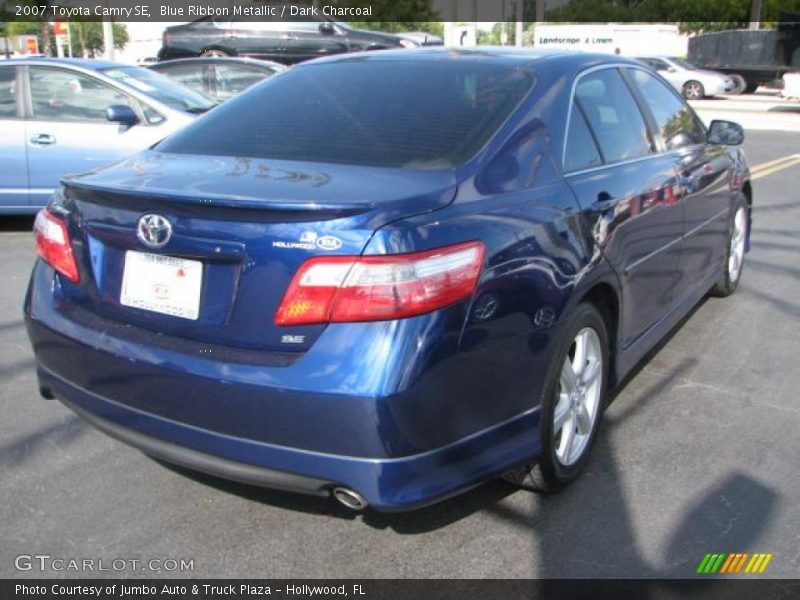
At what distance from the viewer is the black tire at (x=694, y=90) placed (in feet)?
89.0

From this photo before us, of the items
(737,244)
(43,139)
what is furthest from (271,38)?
(737,244)

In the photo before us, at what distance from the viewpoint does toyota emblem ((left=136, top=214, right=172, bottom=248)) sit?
2635 millimetres

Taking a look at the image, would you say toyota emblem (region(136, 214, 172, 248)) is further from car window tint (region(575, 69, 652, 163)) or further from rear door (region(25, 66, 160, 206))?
rear door (region(25, 66, 160, 206))

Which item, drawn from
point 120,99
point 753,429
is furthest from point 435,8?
point 753,429

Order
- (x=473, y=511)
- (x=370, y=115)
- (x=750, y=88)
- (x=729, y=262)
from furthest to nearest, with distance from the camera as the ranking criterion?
(x=750, y=88) → (x=729, y=262) → (x=370, y=115) → (x=473, y=511)

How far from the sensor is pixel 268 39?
18297 mm

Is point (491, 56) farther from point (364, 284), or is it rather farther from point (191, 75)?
point (191, 75)

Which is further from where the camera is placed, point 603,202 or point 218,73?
point 218,73

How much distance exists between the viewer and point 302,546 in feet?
9.65

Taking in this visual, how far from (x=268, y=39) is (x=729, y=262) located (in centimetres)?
1456

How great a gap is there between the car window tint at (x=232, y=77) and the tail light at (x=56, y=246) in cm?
948

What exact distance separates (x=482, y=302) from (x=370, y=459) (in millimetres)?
570

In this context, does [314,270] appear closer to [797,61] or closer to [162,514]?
[162,514]

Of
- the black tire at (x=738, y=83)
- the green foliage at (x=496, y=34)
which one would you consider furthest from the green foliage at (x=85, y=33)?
the black tire at (x=738, y=83)
